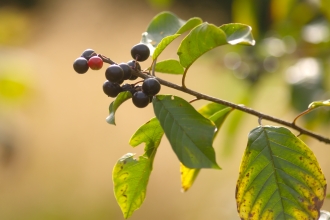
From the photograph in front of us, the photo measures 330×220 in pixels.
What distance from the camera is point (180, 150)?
23.9 inches

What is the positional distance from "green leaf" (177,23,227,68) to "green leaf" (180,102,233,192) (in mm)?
162

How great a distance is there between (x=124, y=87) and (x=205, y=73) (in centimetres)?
432

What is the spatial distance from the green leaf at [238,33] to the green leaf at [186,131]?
0.13 meters

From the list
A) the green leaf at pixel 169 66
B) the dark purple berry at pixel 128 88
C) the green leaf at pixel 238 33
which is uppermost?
the green leaf at pixel 238 33

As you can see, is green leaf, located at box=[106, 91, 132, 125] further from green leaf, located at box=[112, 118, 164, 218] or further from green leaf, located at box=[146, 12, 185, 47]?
green leaf, located at box=[146, 12, 185, 47]

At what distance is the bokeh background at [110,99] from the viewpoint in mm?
1625

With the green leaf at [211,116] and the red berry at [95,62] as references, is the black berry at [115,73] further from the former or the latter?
the green leaf at [211,116]

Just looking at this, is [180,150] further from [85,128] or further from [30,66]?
[85,128]

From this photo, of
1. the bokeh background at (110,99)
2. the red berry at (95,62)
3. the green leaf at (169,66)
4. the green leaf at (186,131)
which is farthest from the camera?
the bokeh background at (110,99)

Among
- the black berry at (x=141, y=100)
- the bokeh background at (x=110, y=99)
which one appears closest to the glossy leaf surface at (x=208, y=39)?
the black berry at (x=141, y=100)

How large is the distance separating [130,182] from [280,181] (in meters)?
0.25

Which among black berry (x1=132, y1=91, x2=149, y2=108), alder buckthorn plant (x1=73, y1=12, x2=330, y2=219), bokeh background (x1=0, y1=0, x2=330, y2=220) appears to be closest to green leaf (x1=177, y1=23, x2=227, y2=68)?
alder buckthorn plant (x1=73, y1=12, x2=330, y2=219)

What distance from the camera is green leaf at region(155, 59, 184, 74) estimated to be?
0.81 meters

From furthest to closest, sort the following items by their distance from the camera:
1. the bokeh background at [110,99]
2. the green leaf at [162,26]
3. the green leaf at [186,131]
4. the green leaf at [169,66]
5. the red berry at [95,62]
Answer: the bokeh background at [110,99] < the green leaf at [162,26] < the green leaf at [169,66] < the red berry at [95,62] < the green leaf at [186,131]
